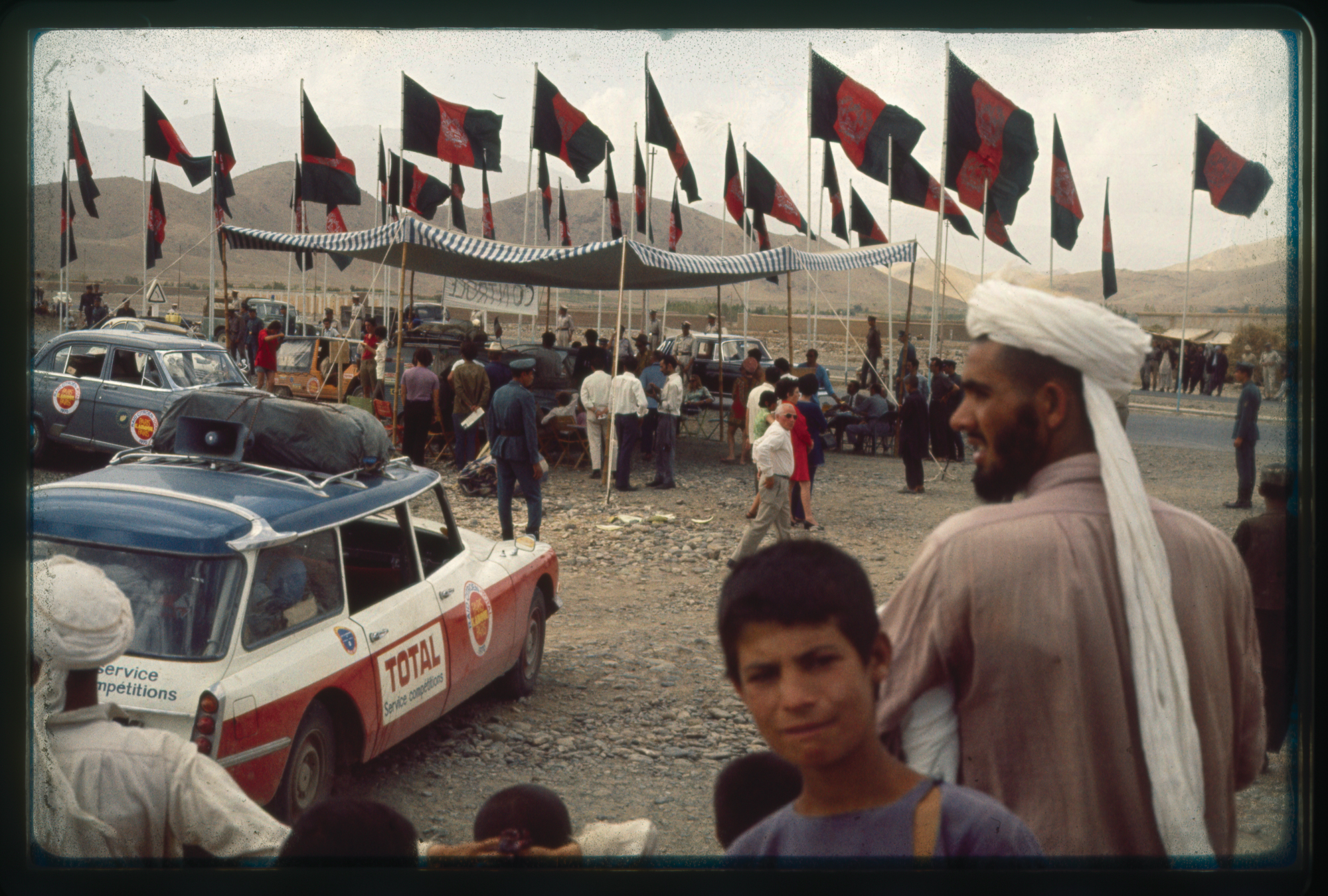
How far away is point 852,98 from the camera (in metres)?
9.30

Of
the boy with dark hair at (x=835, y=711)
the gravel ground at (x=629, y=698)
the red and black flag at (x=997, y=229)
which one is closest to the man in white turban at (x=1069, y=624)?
the boy with dark hair at (x=835, y=711)

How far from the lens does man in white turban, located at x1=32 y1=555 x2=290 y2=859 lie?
2109mm

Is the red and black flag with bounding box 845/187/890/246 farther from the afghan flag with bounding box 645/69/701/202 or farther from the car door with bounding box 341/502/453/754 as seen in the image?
the car door with bounding box 341/502/453/754

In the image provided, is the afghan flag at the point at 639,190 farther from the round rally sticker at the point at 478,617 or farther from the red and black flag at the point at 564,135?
the round rally sticker at the point at 478,617

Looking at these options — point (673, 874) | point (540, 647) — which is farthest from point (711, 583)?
point (673, 874)

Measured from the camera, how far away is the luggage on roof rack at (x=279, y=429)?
14.0 feet

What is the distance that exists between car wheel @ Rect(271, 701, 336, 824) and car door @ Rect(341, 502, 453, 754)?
0.84 feet

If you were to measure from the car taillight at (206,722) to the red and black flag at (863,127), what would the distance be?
6.17 m

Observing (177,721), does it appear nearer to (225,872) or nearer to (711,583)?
(225,872)

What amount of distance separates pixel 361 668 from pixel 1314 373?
3110 mm

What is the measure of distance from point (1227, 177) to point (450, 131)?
9.40 meters

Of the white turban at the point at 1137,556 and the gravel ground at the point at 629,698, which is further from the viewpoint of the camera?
the gravel ground at the point at 629,698

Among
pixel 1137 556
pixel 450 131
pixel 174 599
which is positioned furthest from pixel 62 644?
pixel 450 131

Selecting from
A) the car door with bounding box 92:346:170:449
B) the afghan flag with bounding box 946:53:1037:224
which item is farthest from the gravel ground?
the afghan flag with bounding box 946:53:1037:224
